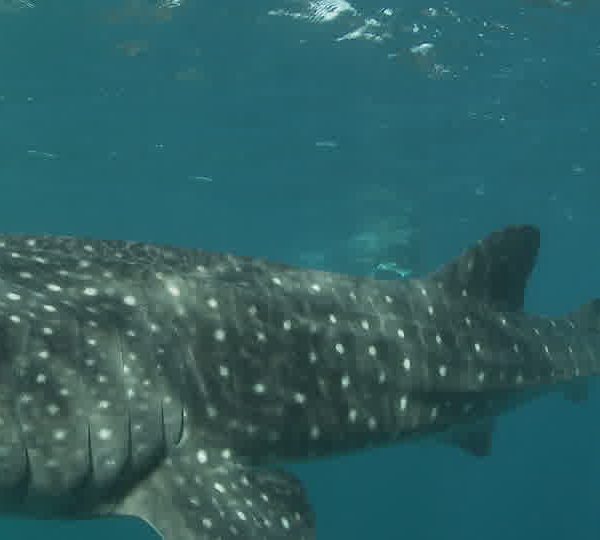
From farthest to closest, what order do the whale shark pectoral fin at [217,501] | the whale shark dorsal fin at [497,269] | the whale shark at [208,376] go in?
the whale shark dorsal fin at [497,269], the whale shark pectoral fin at [217,501], the whale shark at [208,376]

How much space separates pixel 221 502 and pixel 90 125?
772 inches

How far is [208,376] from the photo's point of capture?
5.31 m

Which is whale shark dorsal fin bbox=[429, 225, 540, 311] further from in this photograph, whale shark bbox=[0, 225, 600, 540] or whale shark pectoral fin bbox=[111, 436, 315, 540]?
whale shark pectoral fin bbox=[111, 436, 315, 540]

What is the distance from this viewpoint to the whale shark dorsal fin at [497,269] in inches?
294

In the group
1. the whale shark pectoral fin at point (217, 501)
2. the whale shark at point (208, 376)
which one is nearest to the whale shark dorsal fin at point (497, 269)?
the whale shark at point (208, 376)

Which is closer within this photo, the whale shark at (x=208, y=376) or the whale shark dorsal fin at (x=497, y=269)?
the whale shark at (x=208, y=376)

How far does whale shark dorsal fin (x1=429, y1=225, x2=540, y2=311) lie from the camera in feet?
24.5

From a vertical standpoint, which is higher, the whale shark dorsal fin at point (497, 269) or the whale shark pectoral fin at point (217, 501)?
the whale shark dorsal fin at point (497, 269)

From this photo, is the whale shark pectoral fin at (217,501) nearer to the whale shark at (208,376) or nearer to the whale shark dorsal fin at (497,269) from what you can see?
the whale shark at (208,376)

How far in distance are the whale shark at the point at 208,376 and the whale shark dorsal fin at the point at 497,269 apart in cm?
4

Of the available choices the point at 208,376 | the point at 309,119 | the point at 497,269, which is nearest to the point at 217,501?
the point at 208,376

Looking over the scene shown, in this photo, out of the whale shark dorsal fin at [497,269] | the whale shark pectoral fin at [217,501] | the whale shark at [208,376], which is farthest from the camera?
the whale shark dorsal fin at [497,269]

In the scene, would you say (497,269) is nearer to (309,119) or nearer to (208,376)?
(208,376)

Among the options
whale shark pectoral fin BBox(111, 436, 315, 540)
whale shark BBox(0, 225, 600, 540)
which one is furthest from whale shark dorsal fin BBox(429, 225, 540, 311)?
whale shark pectoral fin BBox(111, 436, 315, 540)
